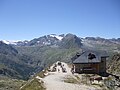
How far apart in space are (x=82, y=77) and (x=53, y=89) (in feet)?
71.8

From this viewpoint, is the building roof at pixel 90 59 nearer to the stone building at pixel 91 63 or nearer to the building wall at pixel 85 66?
the stone building at pixel 91 63

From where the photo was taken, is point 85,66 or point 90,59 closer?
point 85,66

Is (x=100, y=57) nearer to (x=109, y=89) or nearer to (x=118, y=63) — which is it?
(x=109, y=89)

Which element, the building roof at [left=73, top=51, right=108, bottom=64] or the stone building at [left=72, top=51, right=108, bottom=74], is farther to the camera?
the building roof at [left=73, top=51, right=108, bottom=64]

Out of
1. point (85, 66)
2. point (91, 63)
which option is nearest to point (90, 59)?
point (91, 63)

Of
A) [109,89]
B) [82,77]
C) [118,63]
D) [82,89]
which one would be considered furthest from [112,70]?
[82,89]

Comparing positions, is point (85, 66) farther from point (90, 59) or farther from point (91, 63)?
point (90, 59)

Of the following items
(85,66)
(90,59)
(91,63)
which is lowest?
(85,66)

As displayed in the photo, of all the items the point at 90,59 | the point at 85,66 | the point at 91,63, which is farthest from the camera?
the point at 90,59

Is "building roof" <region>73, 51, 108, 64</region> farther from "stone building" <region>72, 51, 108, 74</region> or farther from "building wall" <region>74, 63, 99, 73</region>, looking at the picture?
"building wall" <region>74, 63, 99, 73</region>

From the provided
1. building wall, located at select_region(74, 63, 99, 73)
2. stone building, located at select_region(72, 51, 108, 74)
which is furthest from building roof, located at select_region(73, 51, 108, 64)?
building wall, located at select_region(74, 63, 99, 73)

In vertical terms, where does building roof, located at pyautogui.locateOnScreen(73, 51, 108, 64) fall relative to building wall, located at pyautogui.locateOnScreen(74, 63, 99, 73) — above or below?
above

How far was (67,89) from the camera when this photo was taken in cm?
5072

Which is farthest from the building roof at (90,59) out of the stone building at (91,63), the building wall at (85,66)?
the building wall at (85,66)
